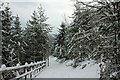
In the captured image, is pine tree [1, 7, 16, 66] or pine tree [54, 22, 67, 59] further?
pine tree [54, 22, 67, 59]

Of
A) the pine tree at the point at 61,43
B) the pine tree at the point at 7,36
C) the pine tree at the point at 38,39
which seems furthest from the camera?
the pine tree at the point at 61,43

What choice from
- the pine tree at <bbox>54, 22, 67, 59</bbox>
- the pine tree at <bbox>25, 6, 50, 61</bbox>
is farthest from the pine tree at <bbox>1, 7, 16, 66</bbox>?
the pine tree at <bbox>54, 22, 67, 59</bbox>

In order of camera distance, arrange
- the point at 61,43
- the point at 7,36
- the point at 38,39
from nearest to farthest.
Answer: the point at 7,36
the point at 38,39
the point at 61,43

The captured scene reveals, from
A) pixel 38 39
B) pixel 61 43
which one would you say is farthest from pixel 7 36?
pixel 61 43

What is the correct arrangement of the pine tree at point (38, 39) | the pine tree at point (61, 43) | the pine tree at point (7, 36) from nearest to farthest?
the pine tree at point (7, 36), the pine tree at point (38, 39), the pine tree at point (61, 43)

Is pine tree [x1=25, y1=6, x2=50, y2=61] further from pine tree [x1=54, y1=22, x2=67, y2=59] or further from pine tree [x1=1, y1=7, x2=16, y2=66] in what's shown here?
pine tree [x1=1, y1=7, x2=16, y2=66]

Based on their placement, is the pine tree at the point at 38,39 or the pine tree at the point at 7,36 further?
the pine tree at the point at 38,39

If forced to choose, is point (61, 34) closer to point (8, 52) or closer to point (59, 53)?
point (59, 53)

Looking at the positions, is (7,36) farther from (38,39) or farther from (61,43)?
(61,43)

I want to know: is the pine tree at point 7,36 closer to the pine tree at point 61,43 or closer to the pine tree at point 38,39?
the pine tree at point 38,39

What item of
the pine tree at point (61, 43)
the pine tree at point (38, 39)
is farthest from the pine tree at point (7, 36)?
the pine tree at point (61, 43)

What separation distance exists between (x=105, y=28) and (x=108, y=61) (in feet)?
3.91

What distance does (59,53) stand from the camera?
27.2 m

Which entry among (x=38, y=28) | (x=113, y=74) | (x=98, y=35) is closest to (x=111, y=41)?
(x=98, y=35)
